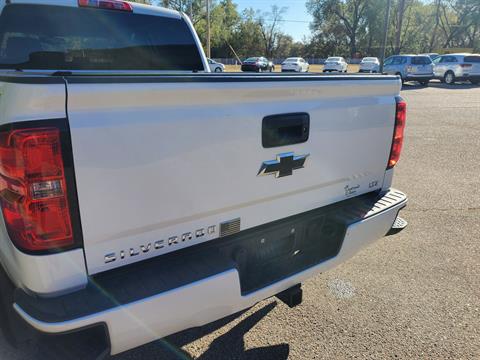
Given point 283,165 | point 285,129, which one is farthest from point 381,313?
point 285,129

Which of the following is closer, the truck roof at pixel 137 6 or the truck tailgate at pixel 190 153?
the truck tailgate at pixel 190 153

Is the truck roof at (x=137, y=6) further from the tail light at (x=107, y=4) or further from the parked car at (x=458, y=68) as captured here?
the parked car at (x=458, y=68)

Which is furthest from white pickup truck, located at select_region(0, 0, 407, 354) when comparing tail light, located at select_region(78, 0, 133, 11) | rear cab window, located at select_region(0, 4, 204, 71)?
tail light, located at select_region(78, 0, 133, 11)

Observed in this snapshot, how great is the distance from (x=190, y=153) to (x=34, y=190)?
0.67m

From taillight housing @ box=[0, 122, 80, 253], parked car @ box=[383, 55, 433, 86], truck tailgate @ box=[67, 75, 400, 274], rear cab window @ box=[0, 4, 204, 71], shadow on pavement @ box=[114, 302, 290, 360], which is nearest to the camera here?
taillight housing @ box=[0, 122, 80, 253]

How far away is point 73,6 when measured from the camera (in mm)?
3496

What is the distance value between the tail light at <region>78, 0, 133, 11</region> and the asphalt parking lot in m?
2.79

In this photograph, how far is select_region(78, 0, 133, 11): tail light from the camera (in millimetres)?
3502

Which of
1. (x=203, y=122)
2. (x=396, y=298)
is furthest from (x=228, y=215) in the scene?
(x=396, y=298)

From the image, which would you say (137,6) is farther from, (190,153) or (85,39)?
(190,153)

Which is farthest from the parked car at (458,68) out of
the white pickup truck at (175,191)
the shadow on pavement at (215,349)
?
the shadow on pavement at (215,349)

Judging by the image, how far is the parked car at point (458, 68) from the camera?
24.7 meters

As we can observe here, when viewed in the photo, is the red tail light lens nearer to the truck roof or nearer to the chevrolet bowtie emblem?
the chevrolet bowtie emblem

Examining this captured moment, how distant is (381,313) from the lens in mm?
3064
